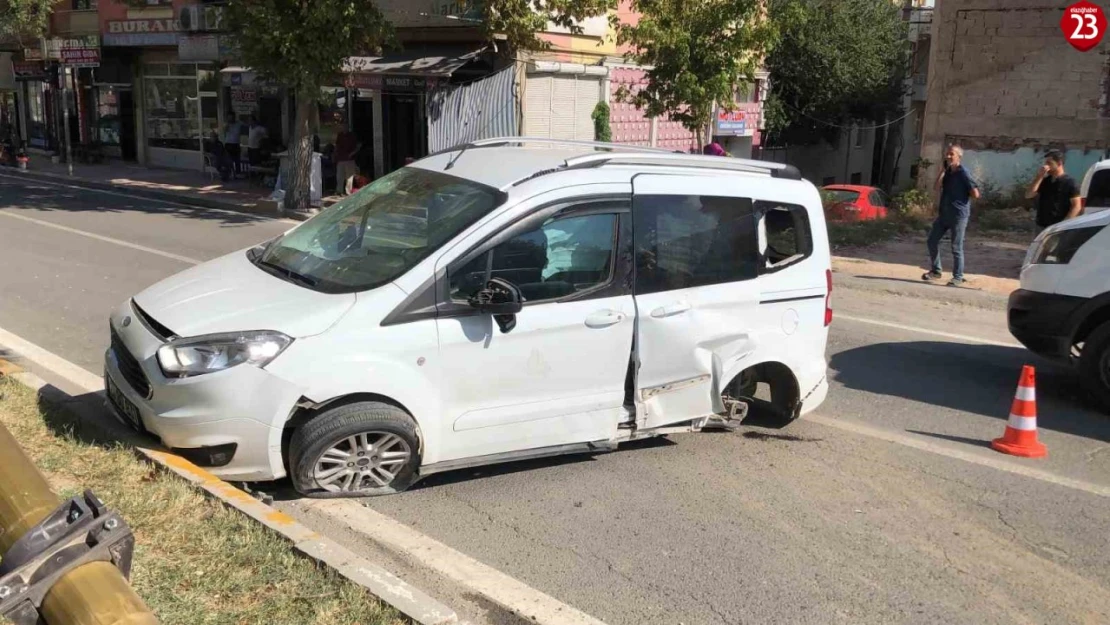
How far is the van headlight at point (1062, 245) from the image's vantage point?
24.1ft

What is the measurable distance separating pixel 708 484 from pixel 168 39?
25.4 metres

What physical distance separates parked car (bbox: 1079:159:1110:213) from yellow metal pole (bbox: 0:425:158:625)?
1183cm

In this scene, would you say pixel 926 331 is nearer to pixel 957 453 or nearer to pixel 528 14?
pixel 957 453

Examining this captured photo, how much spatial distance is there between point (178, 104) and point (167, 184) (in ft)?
18.3

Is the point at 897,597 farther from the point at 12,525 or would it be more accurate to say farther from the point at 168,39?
the point at 168,39

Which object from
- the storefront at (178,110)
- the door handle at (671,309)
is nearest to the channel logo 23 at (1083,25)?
the door handle at (671,309)

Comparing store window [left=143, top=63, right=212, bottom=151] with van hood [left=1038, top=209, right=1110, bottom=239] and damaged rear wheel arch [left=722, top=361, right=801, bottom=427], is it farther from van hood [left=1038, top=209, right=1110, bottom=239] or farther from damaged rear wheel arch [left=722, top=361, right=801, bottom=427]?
van hood [left=1038, top=209, right=1110, bottom=239]

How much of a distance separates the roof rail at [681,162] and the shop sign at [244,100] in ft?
69.9

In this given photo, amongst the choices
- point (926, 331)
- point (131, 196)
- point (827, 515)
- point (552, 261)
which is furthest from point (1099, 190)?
point (131, 196)

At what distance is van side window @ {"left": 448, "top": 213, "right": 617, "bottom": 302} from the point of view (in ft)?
16.4

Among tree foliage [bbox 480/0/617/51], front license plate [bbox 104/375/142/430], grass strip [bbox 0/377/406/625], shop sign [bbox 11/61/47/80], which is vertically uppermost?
tree foliage [bbox 480/0/617/51]

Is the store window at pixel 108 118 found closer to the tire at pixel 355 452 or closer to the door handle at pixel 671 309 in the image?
the tire at pixel 355 452

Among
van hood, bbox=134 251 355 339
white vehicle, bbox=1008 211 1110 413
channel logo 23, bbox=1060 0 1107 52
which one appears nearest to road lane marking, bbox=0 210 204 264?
van hood, bbox=134 251 355 339

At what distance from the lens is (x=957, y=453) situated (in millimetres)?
6172
